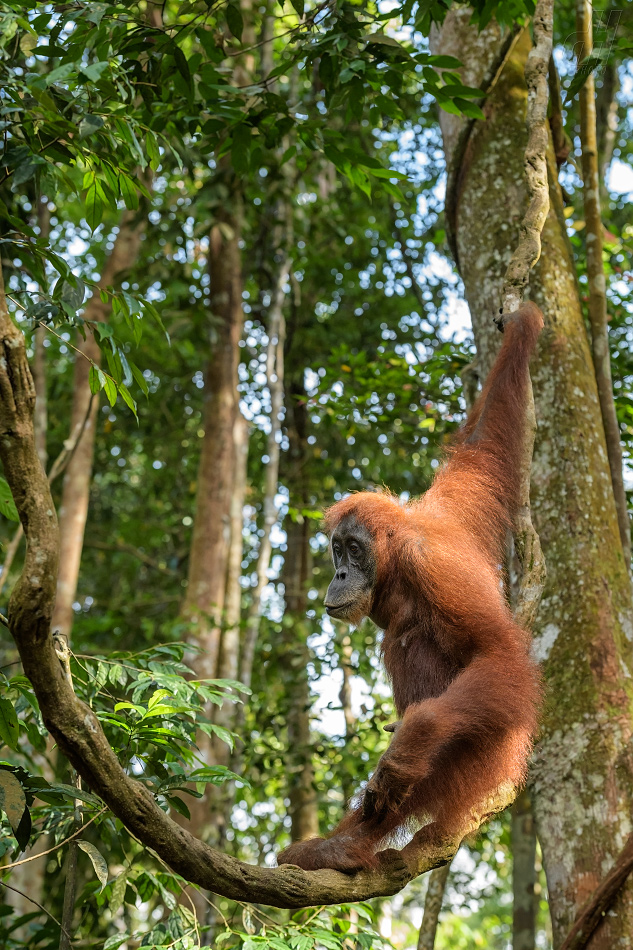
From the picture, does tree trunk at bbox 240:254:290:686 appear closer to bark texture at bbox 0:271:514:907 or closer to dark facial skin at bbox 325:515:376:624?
dark facial skin at bbox 325:515:376:624

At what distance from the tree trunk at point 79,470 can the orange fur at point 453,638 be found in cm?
334

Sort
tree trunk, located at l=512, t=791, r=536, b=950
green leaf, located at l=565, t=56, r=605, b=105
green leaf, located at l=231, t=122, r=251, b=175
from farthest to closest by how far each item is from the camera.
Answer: tree trunk, located at l=512, t=791, r=536, b=950 < green leaf, located at l=231, t=122, r=251, b=175 < green leaf, located at l=565, t=56, r=605, b=105

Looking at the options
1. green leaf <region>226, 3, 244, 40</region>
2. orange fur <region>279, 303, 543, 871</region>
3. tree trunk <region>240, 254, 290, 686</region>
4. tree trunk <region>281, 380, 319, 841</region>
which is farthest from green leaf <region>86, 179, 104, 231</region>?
tree trunk <region>240, 254, 290, 686</region>

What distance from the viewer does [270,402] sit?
6590mm

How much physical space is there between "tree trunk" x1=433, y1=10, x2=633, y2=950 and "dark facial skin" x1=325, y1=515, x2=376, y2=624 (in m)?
0.65

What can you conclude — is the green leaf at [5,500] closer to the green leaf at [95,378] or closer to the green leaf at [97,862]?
Result: the green leaf at [95,378]

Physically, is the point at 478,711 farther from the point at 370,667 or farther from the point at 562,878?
the point at 370,667

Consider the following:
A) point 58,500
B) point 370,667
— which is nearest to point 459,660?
point 370,667

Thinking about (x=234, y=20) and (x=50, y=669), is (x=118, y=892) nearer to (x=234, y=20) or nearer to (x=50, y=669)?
(x=50, y=669)

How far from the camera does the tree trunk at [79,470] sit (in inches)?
236

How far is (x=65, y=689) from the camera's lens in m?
1.44

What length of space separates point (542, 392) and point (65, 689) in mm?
2349

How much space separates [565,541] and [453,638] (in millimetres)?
693

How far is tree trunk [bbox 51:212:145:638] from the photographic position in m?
6.00
